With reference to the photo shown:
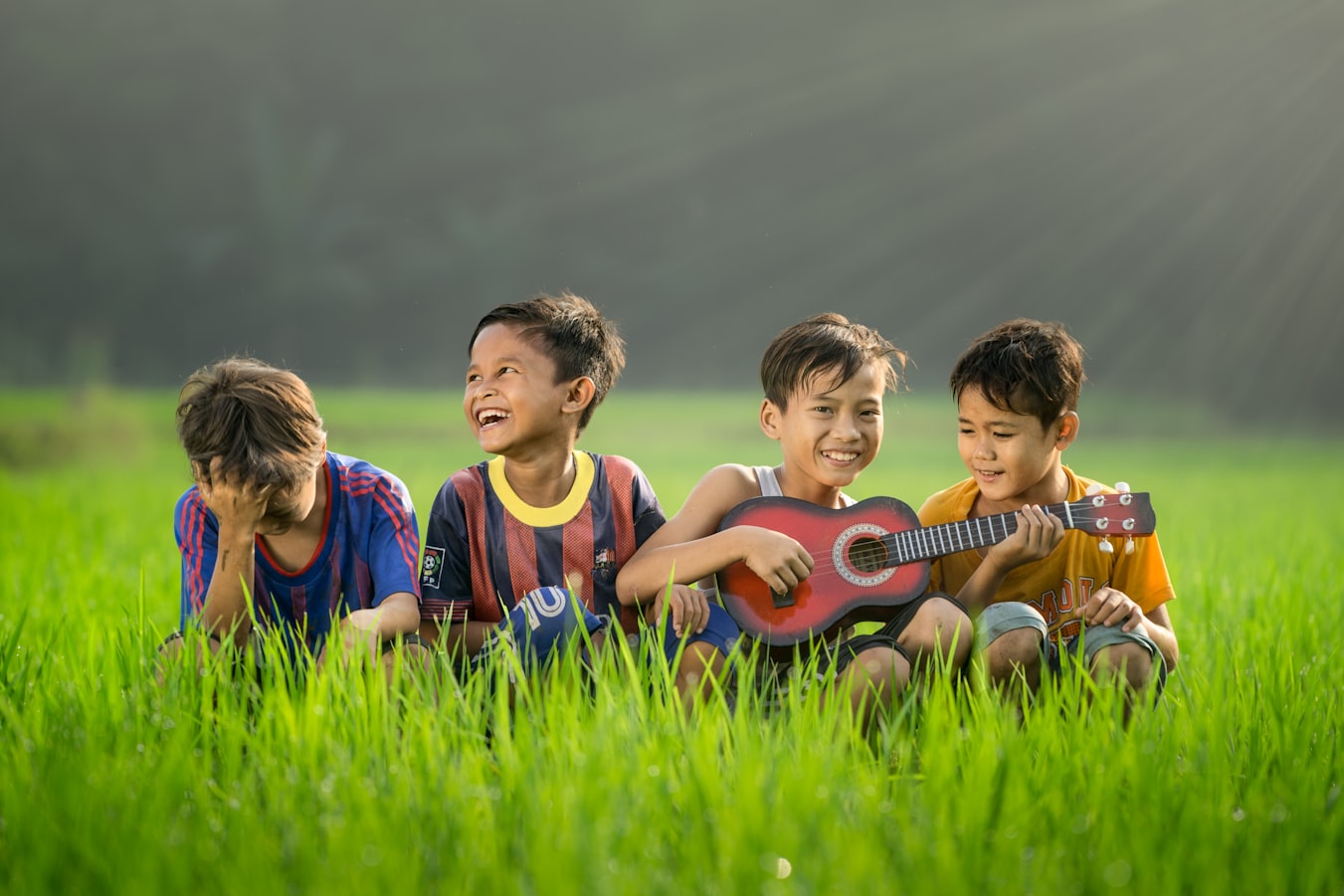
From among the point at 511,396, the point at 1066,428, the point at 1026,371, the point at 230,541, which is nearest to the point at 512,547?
the point at 511,396

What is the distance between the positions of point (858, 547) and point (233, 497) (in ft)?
5.73

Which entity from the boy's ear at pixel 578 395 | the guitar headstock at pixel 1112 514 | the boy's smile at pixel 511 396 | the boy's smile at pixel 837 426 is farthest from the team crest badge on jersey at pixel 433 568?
the guitar headstock at pixel 1112 514

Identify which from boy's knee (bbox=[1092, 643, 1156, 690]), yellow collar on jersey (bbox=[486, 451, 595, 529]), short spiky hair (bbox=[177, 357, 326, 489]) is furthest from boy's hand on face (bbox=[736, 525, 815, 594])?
short spiky hair (bbox=[177, 357, 326, 489])

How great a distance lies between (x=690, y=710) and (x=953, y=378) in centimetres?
128

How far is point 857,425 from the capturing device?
3207 mm

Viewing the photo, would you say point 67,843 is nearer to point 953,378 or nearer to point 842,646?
point 842,646

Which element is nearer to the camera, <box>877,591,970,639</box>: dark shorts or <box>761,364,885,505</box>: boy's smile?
<box>877,591,970,639</box>: dark shorts

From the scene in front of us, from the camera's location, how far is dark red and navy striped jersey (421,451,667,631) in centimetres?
323

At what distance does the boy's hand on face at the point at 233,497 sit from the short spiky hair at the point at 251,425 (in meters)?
0.01

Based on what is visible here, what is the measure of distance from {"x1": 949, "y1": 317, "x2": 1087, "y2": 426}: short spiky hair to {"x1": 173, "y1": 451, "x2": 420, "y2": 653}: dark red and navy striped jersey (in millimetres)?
1718

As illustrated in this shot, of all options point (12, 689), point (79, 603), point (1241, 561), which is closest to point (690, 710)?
point (12, 689)

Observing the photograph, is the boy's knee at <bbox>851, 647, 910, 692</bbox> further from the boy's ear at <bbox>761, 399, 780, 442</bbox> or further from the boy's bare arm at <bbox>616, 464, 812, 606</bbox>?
the boy's ear at <bbox>761, 399, 780, 442</bbox>

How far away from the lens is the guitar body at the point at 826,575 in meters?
3.04

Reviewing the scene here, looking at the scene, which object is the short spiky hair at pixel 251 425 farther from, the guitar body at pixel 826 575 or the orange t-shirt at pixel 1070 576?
the orange t-shirt at pixel 1070 576
